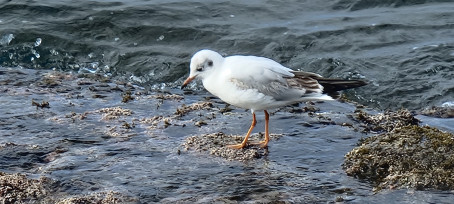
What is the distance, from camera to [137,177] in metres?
5.30

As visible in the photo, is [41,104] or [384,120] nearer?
[384,120]

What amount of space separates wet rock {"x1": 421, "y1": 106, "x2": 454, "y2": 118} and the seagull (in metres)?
1.60

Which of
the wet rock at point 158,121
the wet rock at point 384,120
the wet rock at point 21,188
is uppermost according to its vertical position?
the wet rock at point 21,188

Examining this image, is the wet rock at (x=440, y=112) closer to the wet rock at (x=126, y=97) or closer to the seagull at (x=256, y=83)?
the seagull at (x=256, y=83)

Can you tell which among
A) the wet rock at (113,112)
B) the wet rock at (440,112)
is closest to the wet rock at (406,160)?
the wet rock at (440,112)

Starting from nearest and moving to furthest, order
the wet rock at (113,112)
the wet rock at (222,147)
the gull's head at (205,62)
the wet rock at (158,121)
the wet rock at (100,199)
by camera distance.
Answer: the wet rock at (100,199) → the wet rock at (222,147) → the gull's head at (205,62) → the wet rock at (158,121) → the wet rock at (113,112)

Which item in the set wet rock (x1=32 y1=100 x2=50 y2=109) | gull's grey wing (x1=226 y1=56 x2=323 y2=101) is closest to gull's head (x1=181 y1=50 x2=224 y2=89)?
gull's grey wing (x1=226 y1=56 x2=323 y2=101)

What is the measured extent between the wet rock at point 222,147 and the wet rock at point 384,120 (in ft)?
3.11

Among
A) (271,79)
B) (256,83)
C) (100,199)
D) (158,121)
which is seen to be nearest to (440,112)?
(271,79)

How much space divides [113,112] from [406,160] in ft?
9.83

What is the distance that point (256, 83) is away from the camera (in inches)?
236

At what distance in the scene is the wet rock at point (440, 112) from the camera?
747cm

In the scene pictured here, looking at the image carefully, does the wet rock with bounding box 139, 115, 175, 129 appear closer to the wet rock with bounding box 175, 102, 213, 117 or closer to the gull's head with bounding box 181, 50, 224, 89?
the wet rock with bounding box 175, 102, 213, 117

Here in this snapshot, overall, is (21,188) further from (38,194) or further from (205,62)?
(205,62)
